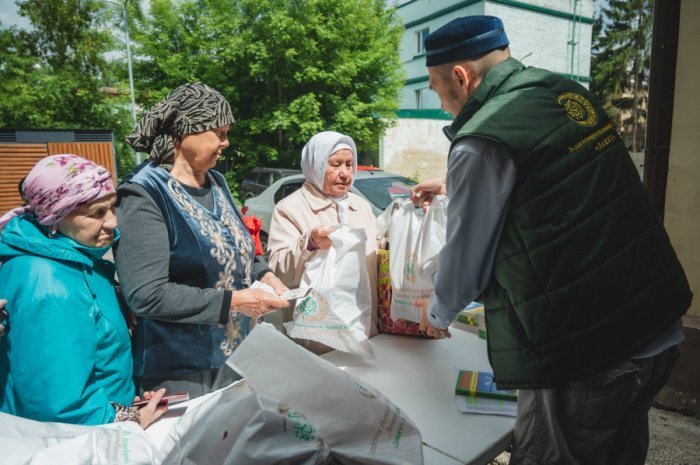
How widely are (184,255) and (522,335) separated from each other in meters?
1.08

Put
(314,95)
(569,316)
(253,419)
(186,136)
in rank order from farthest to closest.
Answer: (314,95), (186,136), (569,316), (253,419)

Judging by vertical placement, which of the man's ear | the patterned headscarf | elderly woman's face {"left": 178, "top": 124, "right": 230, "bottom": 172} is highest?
the man's ear

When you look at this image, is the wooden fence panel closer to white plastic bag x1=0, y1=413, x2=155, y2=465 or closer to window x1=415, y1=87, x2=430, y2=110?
white plastic bag x1=0, y1=413, x2=155, y2=465

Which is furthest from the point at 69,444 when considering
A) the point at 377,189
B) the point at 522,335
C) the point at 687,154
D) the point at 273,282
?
the point at 377,189

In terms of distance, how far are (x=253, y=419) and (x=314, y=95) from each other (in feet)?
46.9

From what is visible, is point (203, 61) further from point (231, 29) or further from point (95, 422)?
point (95, 422)

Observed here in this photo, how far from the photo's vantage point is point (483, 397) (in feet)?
5.06

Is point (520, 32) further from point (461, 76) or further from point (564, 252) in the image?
point (564, 252)

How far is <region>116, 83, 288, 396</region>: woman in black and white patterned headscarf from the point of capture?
146 cm

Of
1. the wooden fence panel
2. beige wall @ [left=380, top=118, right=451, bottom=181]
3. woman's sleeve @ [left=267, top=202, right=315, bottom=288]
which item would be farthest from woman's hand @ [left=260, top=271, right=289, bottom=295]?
beige wall @ [left=380, top=118, right=451, bottom=181]

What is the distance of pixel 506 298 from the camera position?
1241 millimetres

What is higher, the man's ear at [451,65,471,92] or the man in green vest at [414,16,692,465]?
the man's ear at [451,65,471,92]

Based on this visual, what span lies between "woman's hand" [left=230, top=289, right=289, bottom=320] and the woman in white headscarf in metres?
0.50

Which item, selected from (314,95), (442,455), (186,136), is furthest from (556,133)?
(314,95)
